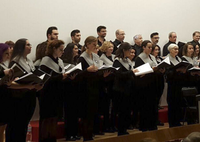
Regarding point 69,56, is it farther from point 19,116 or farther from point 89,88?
point 19,116

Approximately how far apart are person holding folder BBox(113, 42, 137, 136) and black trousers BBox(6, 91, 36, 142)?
1904 mm

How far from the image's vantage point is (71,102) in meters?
6.27

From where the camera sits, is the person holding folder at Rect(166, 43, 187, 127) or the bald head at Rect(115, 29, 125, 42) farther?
the bald head at Rect(115, 29, 125, 42)

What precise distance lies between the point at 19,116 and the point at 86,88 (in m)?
1.40

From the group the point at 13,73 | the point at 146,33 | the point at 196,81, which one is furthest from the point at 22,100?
the point at 146,33

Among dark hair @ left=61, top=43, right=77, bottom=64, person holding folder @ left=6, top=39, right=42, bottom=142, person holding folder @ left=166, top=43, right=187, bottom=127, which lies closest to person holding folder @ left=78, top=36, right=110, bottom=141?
dark hair @ left=61, top=43, right=77, bottom=64

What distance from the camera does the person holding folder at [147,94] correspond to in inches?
259

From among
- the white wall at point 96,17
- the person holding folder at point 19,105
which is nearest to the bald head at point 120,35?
the white wall at point 96,17

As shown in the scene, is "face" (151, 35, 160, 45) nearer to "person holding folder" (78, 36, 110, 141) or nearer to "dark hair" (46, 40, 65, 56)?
Result: "person holding folder" (78, 36, 110, 141)

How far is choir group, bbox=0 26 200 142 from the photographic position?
4742mm

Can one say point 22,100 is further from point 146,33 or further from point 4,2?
point 146,33

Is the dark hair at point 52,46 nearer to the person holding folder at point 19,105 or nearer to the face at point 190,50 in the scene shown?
the person holding folder at point 19,105

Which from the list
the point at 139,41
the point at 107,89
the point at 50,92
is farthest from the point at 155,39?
the point at 50,92

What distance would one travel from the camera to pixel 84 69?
19.6 ft
